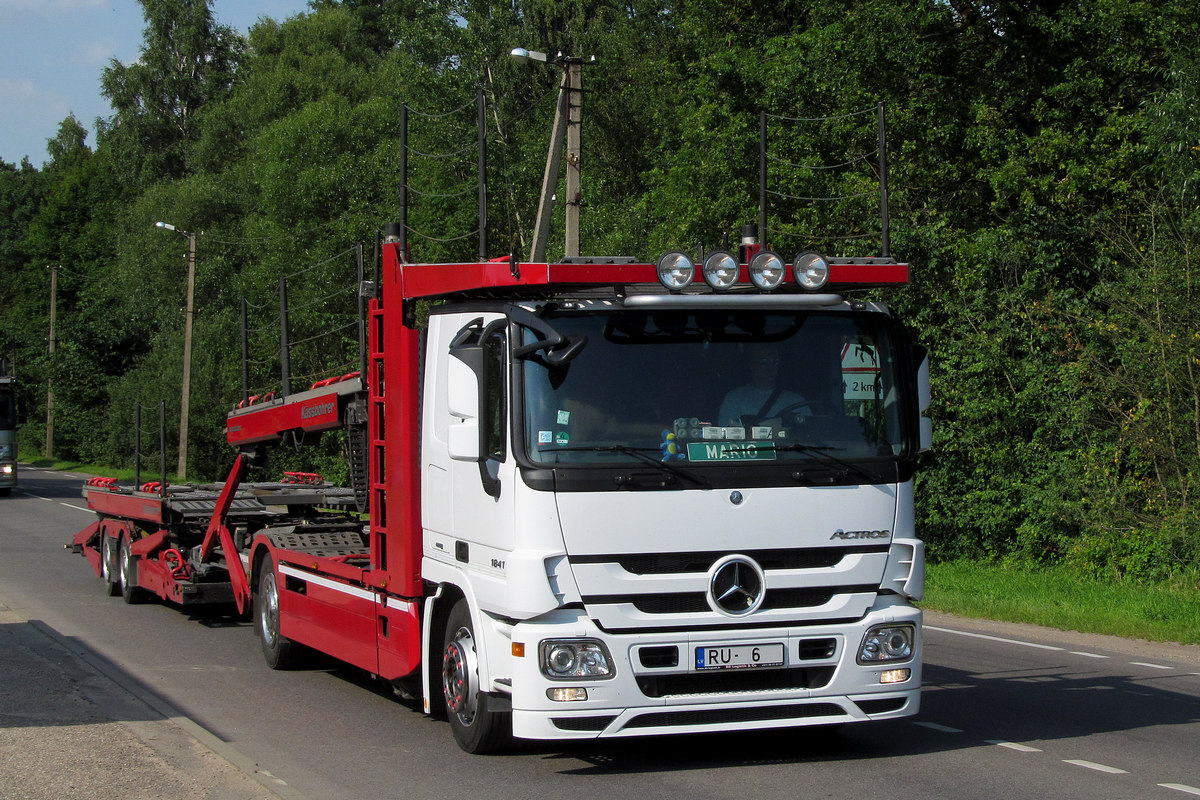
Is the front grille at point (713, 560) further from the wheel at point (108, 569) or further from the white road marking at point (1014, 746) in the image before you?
the wheel at point (108, 569)

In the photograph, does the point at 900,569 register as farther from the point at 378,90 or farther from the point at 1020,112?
the point at 378,90

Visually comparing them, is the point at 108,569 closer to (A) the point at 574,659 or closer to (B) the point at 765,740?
(B) the point at 765,740

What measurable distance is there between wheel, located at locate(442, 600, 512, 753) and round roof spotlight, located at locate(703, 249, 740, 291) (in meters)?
2.23

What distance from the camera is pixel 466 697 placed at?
7.52 meters

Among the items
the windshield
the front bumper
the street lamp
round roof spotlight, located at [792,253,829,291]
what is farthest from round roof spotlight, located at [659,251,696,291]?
the street lamp

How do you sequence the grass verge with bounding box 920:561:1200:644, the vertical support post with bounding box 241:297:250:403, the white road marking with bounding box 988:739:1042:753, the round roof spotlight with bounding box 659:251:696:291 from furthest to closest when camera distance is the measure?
the grass verge with bounding box 920:561:1200:644 < the vertical support post with bounding box 241:297:250:403 < the white road marking with bounding box 988:739:1042:753 < the round roof spotlight with bounding box 659:251:696:291

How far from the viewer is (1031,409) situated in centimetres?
2025

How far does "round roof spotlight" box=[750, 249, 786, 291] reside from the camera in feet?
23.7

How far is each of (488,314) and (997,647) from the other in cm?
733

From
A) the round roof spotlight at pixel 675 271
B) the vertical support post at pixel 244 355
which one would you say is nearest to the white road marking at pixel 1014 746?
the round roof spotlight at pixel 675 271

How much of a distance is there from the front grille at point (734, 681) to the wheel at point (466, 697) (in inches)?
36.3

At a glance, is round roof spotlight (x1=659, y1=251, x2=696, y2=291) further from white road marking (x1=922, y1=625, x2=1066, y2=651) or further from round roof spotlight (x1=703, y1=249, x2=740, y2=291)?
white road marking (x1=922, y1=625, x2=1066, y2=651)

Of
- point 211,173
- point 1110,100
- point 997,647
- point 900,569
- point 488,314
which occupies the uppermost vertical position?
point 211,173

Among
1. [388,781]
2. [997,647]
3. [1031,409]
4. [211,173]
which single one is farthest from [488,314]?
[211,173]
